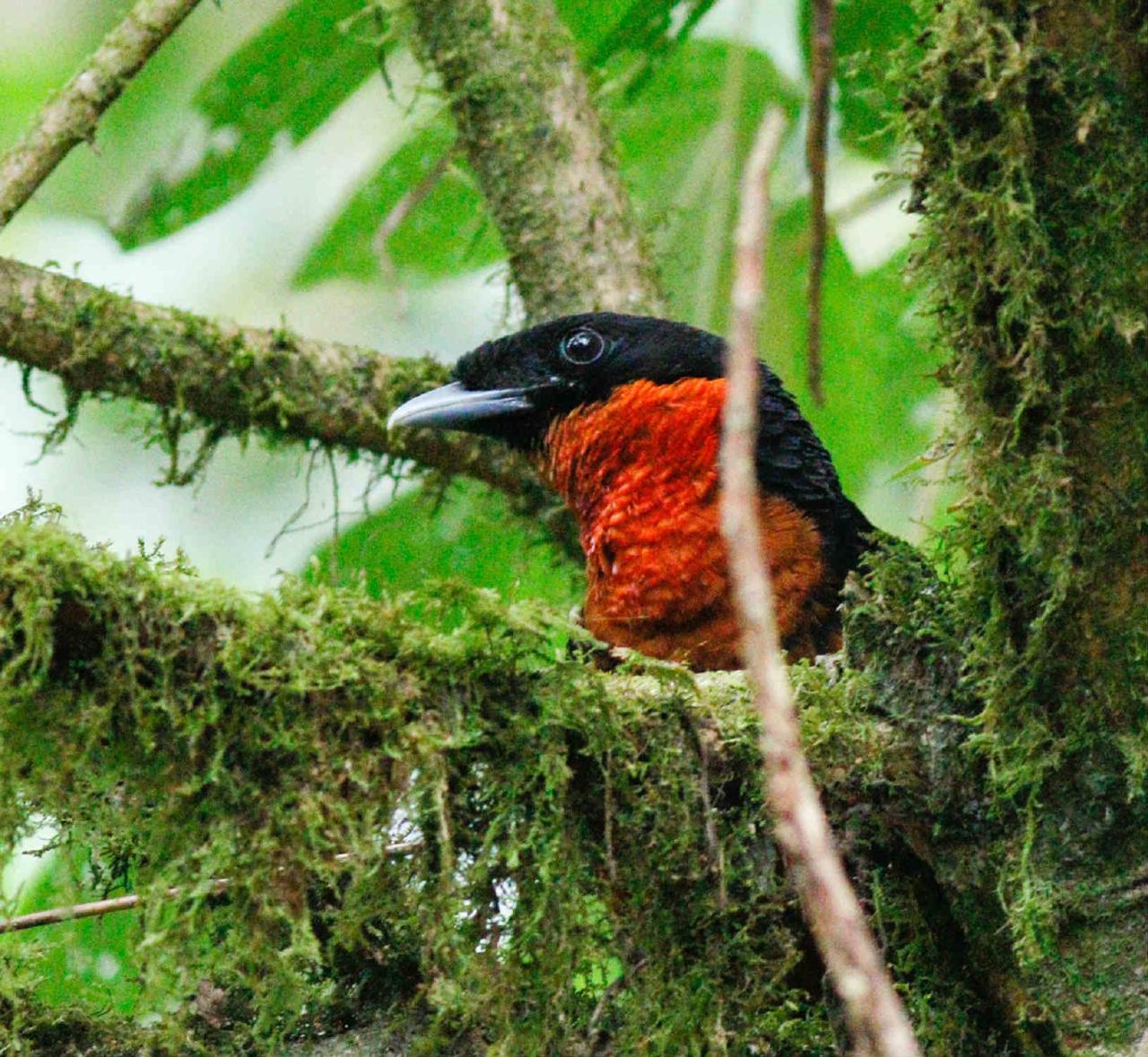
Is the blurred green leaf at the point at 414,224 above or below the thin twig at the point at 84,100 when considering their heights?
above

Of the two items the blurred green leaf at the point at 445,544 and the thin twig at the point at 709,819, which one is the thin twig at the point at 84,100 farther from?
the thin twig at the point at 709,819

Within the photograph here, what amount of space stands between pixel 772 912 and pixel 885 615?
50cm

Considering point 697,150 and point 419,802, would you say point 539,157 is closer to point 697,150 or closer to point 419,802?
point 697,150

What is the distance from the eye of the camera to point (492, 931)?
242 centimetres

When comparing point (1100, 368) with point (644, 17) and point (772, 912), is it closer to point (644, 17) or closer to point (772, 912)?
point (772, 912)

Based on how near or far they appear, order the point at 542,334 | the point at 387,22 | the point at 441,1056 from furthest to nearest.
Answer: the point at 387,22
the point at 542,334
the point at 441,1056

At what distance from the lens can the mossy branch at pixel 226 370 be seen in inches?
157

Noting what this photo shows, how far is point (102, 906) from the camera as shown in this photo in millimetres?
2562

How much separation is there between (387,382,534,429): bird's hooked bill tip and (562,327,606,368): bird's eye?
15cm

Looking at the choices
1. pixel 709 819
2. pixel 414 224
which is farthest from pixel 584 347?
pixel 414 224

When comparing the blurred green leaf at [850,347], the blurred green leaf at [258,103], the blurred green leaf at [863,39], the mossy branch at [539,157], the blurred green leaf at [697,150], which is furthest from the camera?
the blurred green leaf at [850,347]

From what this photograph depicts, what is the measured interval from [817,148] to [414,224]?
3.87m

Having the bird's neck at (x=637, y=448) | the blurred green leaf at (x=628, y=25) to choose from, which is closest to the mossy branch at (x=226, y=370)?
the bird's neck at (x=637, y=448)

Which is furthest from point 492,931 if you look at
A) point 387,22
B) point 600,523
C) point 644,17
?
point 387,22
